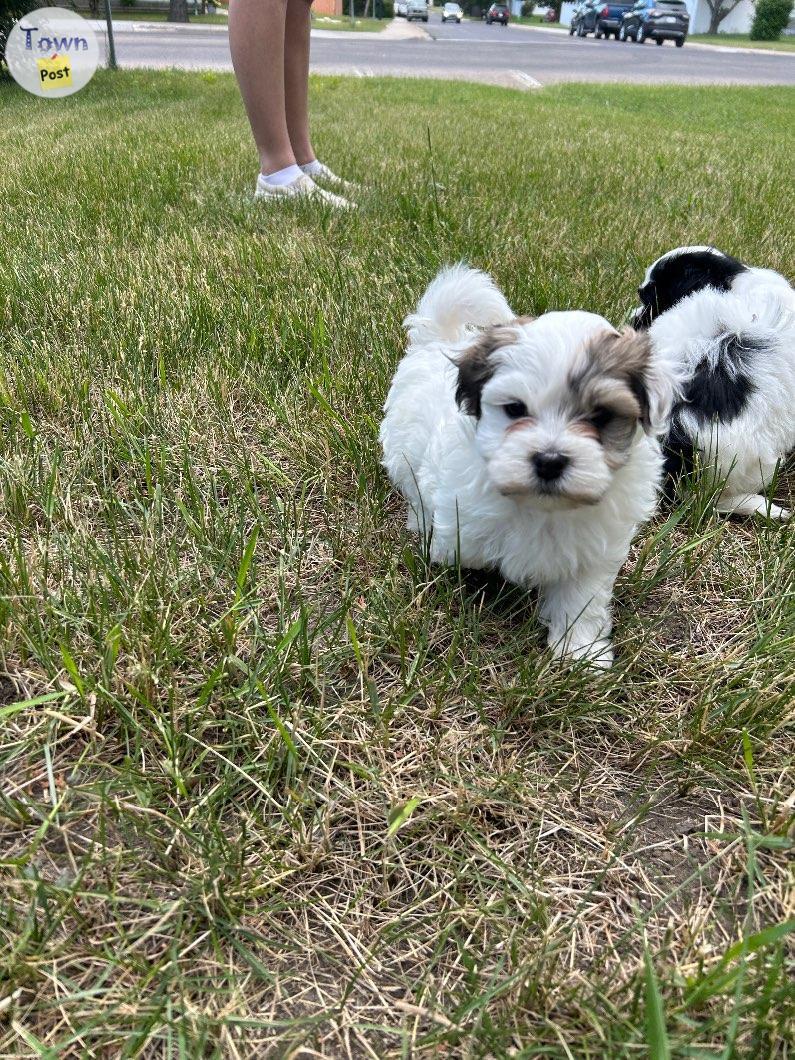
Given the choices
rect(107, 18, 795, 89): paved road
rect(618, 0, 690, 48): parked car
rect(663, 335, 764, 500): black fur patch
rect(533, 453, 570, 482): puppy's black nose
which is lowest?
rect(663, 335, 764, 500): black fur patch

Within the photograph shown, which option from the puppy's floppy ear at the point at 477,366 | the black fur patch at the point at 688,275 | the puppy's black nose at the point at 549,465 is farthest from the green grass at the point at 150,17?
the puppy's black nose at the point at 549,465

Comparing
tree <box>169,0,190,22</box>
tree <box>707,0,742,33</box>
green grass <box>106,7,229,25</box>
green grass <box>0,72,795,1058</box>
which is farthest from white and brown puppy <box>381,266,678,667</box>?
tree <box>707,0,742,33</box>

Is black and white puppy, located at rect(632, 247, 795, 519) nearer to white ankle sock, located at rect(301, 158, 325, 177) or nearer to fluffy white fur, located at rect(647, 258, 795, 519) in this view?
fluffy white fur, located at rect(647, 258, 795, 519)

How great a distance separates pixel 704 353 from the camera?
2.64m

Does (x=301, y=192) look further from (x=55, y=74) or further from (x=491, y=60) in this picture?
(x=491, y=60)

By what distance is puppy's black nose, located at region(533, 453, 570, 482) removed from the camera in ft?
5.93

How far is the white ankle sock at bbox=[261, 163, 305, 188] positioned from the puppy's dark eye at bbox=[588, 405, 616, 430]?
4059 mm

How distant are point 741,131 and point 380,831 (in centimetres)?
1130

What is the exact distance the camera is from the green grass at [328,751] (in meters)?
1.26

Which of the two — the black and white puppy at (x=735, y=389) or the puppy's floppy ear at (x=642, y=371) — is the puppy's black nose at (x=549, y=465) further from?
the black and white puppy at (x=735, y=389)

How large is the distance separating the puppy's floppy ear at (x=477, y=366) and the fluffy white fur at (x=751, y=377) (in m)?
0.68

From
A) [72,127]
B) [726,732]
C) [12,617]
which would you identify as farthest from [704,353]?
[72,127]

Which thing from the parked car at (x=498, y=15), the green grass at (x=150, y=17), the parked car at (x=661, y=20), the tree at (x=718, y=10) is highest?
the tree at (x=718, y=10)

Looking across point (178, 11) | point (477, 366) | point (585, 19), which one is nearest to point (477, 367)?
point (477, 366)
